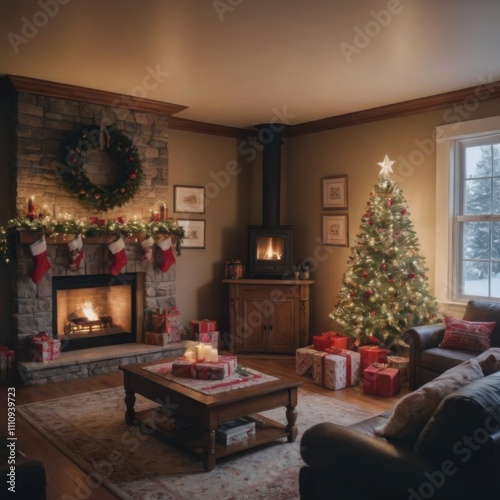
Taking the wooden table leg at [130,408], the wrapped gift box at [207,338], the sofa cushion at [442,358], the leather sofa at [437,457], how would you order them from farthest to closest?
the wrapped gift box at [207,338] < the sofa cushion at [442,358] < the wooden table leg at [130,408] < the leather sofa at [437,457]

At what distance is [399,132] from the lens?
5.88m

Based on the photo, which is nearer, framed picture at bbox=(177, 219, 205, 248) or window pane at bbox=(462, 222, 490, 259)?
window pane at bbox=(462, 222, 490, 259)

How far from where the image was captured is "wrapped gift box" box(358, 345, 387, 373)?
5227 mm

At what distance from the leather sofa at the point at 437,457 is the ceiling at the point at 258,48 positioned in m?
2.45

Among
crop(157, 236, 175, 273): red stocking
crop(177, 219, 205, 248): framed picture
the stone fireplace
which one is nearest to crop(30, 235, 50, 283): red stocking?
the stone fireplace

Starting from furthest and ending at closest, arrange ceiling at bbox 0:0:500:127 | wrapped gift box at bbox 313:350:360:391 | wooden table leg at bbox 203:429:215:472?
wrapped gift box at bbox 313:350:360:391 < ceiling at bbox 0:0:500:127 < wooden table leg at bbox 203:429:215:472

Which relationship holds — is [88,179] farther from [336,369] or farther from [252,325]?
[336,369]

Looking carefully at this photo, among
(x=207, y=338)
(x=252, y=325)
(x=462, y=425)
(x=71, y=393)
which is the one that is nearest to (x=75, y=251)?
(x=71, y=393)

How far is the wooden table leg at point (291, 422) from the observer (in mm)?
3641

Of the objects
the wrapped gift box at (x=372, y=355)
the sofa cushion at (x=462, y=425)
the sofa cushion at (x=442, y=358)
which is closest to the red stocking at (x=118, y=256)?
the wrapped gift box at (x=372, y=355)

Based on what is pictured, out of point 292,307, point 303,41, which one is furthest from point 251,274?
point 303,41

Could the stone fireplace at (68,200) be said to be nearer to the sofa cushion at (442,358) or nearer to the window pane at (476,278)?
the sofa cushion at (442,358)

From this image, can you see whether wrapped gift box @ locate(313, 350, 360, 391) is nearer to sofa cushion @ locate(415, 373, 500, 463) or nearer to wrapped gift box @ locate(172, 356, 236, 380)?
wrapped gift box @ locate(172, 356, 236, 380)

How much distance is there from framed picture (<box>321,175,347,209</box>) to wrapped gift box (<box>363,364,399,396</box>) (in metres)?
2.30
